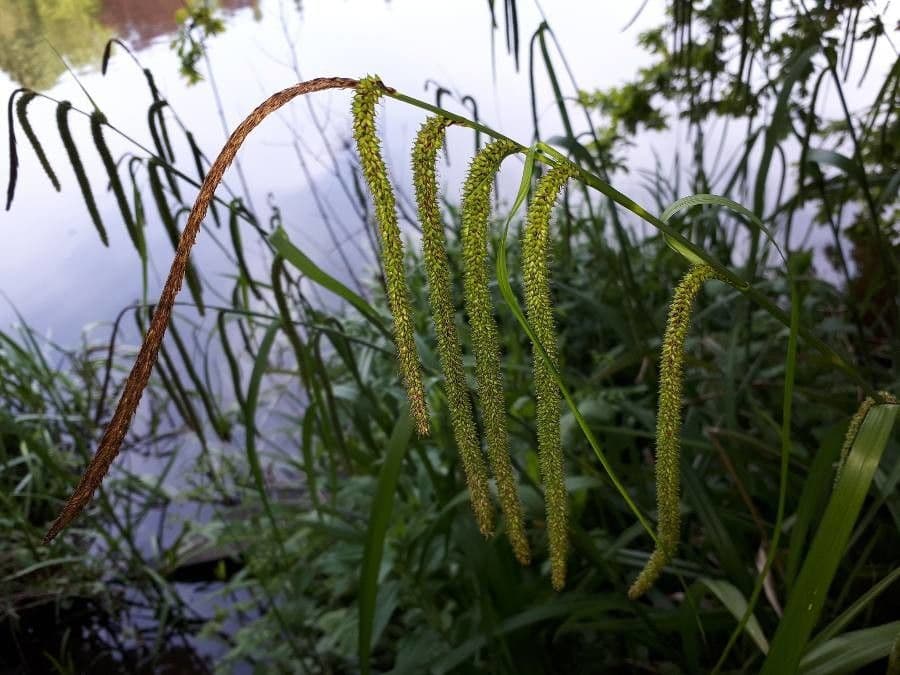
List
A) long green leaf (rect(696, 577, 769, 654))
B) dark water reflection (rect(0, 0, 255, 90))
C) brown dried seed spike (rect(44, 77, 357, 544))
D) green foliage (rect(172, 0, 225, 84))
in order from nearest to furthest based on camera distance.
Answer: brown dried seed spike (rect(44, 77, 357, 544))
long green leaf (rect(696, 577, 769, 654))
green foliage (rect(172, 0, 225, 84))
dark water reflection (rect(0, 0, 255, 90))

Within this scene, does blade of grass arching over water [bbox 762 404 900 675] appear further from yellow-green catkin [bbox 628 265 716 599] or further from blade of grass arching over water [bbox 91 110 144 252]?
blade of grass arching over water [bbox 91 110 144 252]

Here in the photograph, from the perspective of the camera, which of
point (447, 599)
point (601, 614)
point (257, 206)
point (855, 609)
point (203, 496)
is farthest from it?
point (257, 206)

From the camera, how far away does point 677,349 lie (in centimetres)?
42

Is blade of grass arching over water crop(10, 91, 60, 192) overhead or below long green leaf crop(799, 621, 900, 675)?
overhead

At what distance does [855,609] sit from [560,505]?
264 mm

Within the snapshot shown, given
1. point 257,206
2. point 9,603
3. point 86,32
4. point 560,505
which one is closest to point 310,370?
point 560,505

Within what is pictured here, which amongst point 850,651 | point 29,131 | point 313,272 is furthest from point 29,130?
point 850,651

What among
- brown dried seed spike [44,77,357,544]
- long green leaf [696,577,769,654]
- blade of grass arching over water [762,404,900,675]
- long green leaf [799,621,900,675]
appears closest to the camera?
brown dried seed spike [44,77,357,544]

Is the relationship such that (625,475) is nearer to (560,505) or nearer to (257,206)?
(560,505)

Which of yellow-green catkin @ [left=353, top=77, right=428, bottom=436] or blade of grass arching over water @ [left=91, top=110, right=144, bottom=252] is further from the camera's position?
blade of grass arching over water @ [left=91, top=110, right=144, bottom=252]

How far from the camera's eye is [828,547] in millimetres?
407

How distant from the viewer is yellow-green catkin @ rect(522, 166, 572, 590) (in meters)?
0.36

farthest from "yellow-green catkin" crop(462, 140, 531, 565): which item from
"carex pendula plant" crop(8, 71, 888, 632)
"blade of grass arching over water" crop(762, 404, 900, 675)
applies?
"blade of grass arching over water" crop(762, 404, 900, 675)

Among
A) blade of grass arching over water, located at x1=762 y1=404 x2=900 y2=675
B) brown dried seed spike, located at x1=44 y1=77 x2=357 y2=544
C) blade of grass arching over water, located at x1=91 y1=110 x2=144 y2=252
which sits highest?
blade of grass arching over water, located at x1=91 y1=110 x2=144 y2=252
